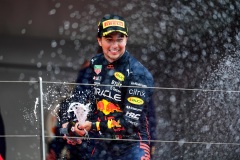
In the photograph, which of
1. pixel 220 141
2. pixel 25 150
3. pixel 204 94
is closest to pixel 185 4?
pixel 204 94

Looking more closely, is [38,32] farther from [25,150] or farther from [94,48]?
[25,150]

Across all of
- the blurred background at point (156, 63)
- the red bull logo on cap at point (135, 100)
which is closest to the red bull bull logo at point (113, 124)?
the red bull logo on cap at point (135, 100)

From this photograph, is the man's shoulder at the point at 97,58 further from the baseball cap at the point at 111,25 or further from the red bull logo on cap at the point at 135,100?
the red bull logo on cap at the point at 135,100

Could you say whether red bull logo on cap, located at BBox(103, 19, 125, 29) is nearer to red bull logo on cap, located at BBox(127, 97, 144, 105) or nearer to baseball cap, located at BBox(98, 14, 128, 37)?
baseball cap, located at BBox(98, 14, 128, 37)

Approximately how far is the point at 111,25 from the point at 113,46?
11cm

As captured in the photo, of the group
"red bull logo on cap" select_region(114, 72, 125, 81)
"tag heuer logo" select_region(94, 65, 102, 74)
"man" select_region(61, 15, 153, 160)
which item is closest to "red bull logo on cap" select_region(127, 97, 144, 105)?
"man" select_region(61, 15, 153, 160)

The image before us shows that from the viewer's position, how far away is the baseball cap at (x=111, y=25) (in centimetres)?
382

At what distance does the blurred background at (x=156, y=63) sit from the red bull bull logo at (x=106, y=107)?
19cm

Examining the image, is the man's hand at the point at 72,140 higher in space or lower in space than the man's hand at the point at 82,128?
lower

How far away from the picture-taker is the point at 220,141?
13.5 feet

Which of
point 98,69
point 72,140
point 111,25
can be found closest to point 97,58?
point 98,69

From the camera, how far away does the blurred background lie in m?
3.81

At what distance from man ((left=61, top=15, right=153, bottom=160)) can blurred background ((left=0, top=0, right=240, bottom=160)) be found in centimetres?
7

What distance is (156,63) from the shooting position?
396 centimetres
